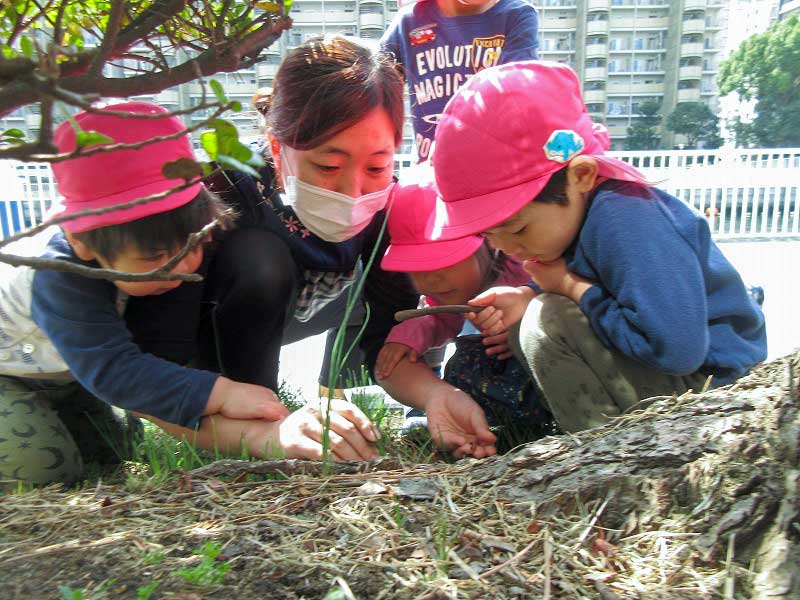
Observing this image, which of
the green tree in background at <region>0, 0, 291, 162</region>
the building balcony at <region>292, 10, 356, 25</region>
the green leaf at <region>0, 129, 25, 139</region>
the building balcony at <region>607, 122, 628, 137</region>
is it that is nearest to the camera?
the green leaf at <region>0, 129, 25, 139</region>

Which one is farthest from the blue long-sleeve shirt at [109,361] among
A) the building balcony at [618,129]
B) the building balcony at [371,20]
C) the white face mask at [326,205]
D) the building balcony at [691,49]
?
the building balcony at [691,49]

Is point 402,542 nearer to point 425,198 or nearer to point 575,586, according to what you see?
point 575,586

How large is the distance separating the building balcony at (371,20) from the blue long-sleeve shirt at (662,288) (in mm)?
52515

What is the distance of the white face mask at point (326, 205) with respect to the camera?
1.87 metres

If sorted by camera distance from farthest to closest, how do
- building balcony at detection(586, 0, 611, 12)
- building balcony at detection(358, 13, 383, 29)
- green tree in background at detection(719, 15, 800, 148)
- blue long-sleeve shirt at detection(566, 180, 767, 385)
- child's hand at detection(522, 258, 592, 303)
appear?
building balcony at detection(586, 0, 611, 12)
building balcony at detection(358, 13, 383, 29)
green tree in background at detection(719, 15, 800, 148)
child's hand at detection(522, 258, 592, 303)
blue long-sleeve shirt at detection(566, 180, 767, 385)

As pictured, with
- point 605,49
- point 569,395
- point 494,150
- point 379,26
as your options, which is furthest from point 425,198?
point 605,49

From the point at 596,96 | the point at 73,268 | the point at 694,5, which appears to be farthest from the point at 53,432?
the point at 694,5

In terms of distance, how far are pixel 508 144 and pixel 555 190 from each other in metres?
0.17

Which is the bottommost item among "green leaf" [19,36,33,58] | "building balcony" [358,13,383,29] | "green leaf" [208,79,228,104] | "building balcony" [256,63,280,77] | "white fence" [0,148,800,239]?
"white fence" [0,148,800,239]

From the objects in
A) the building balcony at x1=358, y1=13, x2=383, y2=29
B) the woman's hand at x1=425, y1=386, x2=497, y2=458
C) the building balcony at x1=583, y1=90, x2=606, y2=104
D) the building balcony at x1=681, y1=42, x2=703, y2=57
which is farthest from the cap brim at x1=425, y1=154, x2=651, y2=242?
the building balcony at x1=681, y1=42, x2=703, y2=57

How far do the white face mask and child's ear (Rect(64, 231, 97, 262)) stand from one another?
0.57m

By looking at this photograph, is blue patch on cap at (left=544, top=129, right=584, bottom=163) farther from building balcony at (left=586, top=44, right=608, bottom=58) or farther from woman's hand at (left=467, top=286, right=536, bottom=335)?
building balcony at (left=586, top=44, right=608, bottom=58)

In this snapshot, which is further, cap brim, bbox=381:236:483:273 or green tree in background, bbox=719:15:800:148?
green tree in background, bbox=719:15:800:148

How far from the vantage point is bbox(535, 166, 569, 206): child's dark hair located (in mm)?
1631
